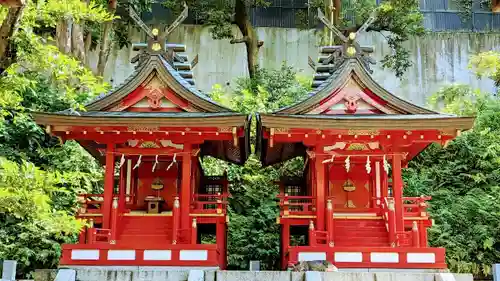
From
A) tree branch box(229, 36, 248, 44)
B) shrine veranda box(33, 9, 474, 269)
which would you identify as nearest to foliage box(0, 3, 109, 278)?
shrine veranda box(33, 9, 474, 269)

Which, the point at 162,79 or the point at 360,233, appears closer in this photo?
the point at 360,233

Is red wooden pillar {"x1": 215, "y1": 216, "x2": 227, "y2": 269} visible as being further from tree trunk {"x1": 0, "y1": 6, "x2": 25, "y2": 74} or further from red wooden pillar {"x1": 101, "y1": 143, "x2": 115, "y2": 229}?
tree trunk {"x1": 0, "y1": 6, "x2": 25, "y2": 74}

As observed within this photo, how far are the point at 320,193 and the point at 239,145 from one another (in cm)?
278

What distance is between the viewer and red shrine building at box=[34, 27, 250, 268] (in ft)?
38.7

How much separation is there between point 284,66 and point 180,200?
13.6 m

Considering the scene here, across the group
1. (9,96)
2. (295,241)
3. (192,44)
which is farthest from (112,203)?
(192,44)

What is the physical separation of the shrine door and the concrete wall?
13.4 m

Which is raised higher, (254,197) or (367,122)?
(367,122)

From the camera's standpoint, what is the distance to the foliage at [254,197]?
55.5ft

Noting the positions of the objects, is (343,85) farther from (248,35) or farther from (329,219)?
(248,35)

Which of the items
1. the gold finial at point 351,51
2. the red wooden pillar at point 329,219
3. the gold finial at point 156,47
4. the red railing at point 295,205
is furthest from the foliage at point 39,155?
the gold finial at point 351,51

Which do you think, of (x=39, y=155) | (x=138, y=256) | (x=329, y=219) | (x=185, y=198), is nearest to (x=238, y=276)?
(x=138, y=256)

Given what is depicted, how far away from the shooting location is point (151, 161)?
46.0 feet

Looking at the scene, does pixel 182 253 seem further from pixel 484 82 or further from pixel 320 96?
pixel 484 82
